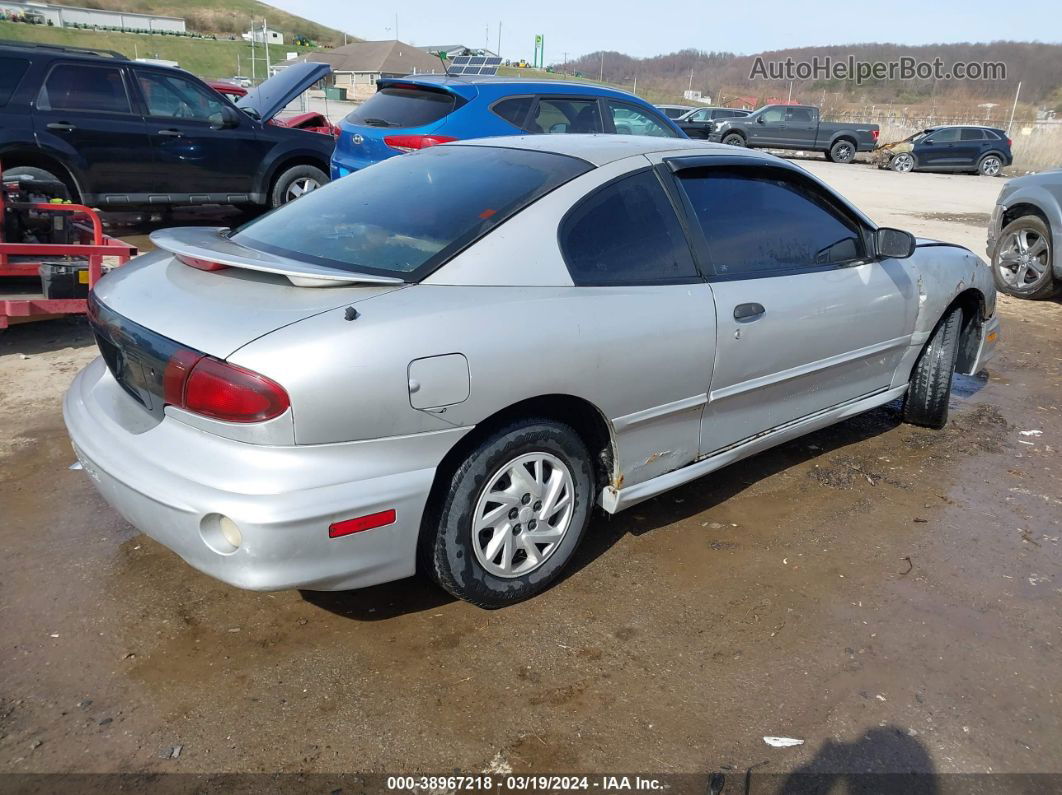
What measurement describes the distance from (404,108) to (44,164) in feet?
11.1

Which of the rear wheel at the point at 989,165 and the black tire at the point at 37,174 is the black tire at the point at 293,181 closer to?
the black tire at the point at 37,174

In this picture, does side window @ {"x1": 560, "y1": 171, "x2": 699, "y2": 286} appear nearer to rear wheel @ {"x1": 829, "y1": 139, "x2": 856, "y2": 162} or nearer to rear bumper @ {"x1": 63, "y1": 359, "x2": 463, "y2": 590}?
rear bumper @ {"x1": 63, "y1": 359, "x2": 463, "y2": 590}

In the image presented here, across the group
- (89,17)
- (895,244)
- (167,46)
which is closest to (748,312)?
(895,244)

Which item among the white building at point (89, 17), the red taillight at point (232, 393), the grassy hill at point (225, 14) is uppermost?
the grassy hill at point (225, 14)

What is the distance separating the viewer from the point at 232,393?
230cm

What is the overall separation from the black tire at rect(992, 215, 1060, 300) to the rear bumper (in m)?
7.03

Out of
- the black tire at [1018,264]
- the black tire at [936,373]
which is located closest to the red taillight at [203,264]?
the black tire at [936,373]

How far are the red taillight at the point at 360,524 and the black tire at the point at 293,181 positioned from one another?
734 centimetres

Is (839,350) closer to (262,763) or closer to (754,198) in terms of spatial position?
(754,198)

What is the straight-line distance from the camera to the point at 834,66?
106062mm

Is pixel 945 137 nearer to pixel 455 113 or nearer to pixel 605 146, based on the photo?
pixel 455 113

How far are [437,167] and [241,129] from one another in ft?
20.7

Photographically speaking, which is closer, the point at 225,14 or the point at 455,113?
the point at 455,113

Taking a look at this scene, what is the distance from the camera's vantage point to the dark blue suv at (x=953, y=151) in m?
25.0
